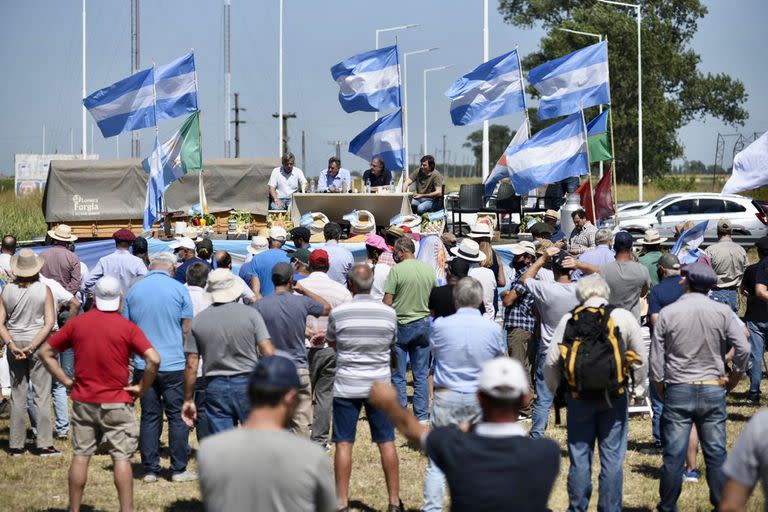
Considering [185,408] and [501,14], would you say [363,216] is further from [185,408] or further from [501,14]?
[501,14]

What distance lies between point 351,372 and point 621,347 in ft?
6.58

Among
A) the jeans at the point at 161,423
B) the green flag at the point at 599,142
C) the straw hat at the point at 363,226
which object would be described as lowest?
the jeans at the point at 161,423

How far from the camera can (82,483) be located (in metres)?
7.82

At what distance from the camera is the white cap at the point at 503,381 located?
455 cm

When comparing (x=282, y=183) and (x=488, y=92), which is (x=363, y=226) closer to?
(x=282, y=183)

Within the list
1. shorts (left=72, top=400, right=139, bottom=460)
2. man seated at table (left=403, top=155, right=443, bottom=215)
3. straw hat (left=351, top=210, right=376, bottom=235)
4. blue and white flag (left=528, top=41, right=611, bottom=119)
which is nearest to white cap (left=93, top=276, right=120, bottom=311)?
shorts (left=72, top=400, right=139, bottom=460)

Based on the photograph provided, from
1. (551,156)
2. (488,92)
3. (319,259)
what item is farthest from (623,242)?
(488,92)

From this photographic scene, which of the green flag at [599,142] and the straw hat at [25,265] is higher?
the green flag at [599,142]

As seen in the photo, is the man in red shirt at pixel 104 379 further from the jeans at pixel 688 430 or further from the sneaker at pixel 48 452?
the jeans at pixel 688 430

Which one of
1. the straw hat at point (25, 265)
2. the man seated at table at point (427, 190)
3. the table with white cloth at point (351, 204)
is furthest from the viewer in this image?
the man seated at table at point (427, 190)

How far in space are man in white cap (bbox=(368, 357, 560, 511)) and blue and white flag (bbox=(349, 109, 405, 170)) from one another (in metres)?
15.3

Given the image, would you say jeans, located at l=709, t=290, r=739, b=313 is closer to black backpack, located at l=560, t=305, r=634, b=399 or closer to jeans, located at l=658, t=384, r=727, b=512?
jeans, located at l=658, t=384, r=727, b=512

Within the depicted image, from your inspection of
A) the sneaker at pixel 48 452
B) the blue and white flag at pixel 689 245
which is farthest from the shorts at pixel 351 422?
the blue and white flag at pixel 689 245

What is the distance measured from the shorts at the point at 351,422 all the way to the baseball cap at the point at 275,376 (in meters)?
3.53
